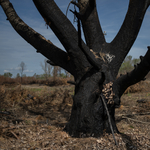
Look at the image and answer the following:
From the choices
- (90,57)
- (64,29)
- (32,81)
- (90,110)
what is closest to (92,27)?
(64,29)

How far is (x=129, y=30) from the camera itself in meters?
3.08

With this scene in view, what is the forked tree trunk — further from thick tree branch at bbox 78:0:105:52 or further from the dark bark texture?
thick tree branch at bbox 78:0:105:52

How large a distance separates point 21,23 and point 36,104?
3.69 meters

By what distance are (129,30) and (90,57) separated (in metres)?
1.14

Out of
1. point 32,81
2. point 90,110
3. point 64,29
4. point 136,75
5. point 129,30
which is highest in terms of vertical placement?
point 129,30

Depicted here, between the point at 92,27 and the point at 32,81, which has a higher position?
the point at 92,27

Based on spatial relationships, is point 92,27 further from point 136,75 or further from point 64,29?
point 136,75

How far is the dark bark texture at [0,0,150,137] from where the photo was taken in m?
2.74

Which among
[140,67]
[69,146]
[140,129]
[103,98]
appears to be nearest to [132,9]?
[140,67]

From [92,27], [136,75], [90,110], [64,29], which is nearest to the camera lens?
[136,75]

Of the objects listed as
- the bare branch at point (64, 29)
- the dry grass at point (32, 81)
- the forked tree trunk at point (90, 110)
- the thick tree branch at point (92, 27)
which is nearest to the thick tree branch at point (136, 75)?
the forked tree trunk at point (90, 110)

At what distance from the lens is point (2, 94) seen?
5836 millimetres

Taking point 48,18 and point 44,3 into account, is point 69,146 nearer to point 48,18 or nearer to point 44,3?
point 48,18

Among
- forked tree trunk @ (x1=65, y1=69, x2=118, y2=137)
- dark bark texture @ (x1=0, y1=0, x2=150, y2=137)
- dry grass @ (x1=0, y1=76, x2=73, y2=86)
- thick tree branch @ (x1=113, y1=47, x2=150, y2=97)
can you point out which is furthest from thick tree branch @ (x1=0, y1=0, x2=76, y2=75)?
dry grass @ (x1=0, y1=76, x2=73, y2=86)
